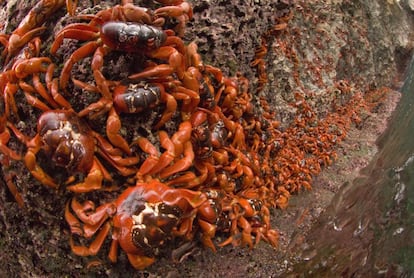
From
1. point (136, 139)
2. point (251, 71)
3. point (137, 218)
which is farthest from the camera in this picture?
point (251, 71)

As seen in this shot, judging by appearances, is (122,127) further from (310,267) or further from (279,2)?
(279,2)

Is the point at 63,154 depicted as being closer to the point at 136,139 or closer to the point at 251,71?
the point at 136,139

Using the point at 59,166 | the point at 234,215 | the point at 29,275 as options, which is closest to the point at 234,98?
the point at 234,215

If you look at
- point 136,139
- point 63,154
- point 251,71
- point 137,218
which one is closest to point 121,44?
point 136,139

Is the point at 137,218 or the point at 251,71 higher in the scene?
the point at 251,71

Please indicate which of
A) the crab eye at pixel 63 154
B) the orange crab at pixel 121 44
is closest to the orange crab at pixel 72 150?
the crab eye at pixel 63 154

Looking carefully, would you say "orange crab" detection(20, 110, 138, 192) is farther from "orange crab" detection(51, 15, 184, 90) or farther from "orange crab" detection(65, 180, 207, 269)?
"orange crab" detection(51, 15, 184, 90)
